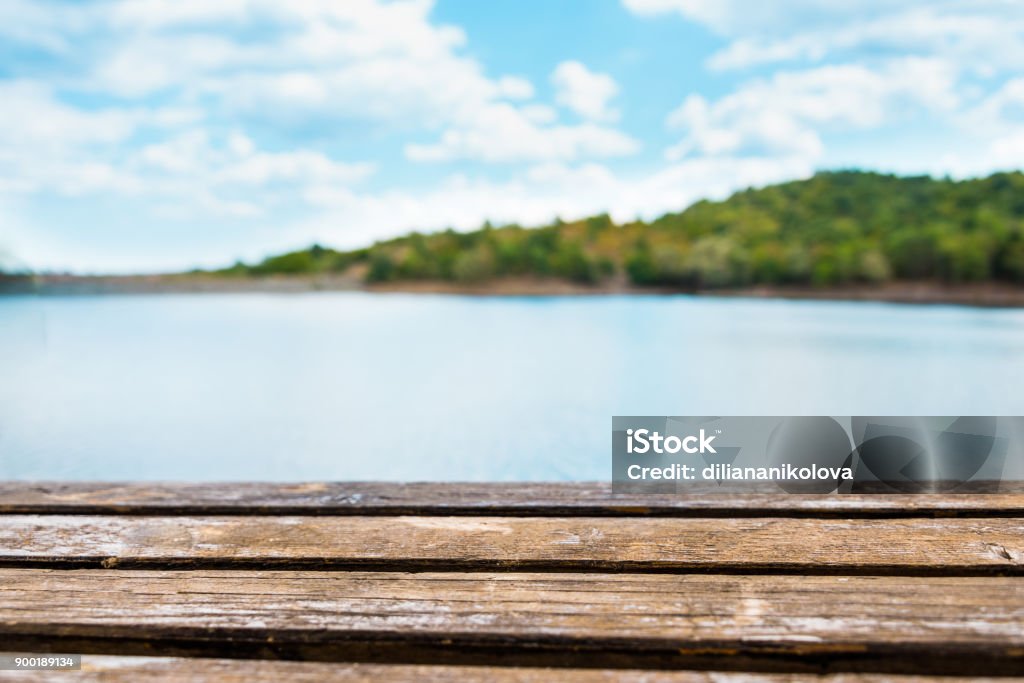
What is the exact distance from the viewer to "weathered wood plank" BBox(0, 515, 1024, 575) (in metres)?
0.91

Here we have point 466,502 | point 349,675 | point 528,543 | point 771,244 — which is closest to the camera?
point 349,675

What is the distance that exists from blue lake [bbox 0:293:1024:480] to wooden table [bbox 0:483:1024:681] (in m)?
2.23

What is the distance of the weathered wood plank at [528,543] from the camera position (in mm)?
907

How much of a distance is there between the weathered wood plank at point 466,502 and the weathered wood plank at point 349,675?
415mm

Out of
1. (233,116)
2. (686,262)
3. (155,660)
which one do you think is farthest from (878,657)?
(686,262)

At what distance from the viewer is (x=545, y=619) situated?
0.77 m

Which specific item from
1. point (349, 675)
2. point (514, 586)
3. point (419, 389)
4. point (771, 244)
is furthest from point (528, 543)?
point (771, 244)

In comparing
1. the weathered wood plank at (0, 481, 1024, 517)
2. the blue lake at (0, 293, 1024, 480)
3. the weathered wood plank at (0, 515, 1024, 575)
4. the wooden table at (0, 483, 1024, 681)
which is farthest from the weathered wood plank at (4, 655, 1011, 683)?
the blue lake at (0, 293, 1024, 480)

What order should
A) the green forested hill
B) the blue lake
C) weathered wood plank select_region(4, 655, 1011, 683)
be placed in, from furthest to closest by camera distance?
the green forested hill → the blue lake → weathered wood plank select_region(4, 655, 1011, 683)

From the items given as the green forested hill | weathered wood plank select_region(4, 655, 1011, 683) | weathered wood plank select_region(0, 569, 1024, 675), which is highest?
the green forested hill

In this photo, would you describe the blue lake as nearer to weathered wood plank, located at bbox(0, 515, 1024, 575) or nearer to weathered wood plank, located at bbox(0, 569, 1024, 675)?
weathered wood plank, located at bbox(0, 515, 1024, 575)

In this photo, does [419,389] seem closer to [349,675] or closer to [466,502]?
[466,502]

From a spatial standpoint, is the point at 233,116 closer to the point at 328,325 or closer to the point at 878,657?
the point at 328,325

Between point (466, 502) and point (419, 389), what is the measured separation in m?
8.89
